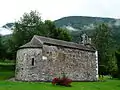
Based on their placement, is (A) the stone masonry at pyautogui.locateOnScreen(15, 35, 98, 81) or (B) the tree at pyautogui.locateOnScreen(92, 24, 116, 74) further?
(B) the tree at pyautogui.locateOnScreen(92, 24, 116, 74)

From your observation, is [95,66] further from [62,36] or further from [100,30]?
[100,30]

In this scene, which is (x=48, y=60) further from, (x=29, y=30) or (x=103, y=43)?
(x=103, y=43)

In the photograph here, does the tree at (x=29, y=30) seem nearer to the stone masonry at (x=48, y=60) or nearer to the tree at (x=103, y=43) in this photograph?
the tree at (x=103, y=43)

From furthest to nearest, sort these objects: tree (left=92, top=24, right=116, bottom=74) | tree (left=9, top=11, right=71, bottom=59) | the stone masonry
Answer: tree (left=92, top=24, right=116, bottom=74)
tree (left=9, top=11, right=71, bottom=59)
the stone masonry

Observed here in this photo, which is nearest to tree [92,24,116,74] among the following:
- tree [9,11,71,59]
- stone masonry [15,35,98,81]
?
tree [9,11,71,59]

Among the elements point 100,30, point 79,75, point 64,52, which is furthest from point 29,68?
point 100,30

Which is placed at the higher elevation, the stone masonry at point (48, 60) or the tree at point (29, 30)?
the tree at point (29, 30)

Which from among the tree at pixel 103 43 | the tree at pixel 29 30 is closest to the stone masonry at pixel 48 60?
the tree at pixel 29 30

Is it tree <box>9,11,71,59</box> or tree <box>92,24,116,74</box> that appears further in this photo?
tree <box>92,24,116,74</box>

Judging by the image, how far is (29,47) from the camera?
132 ft

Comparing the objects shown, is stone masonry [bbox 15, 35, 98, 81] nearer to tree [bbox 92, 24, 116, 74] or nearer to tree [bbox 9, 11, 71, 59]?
tree [bbox 9, 11, 71, 59]

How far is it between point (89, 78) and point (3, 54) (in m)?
22.3

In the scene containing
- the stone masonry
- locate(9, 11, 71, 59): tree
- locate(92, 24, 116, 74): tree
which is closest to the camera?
the stone masonry

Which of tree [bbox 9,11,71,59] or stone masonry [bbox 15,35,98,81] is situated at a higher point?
tree [bbox 9,11,71,59]
